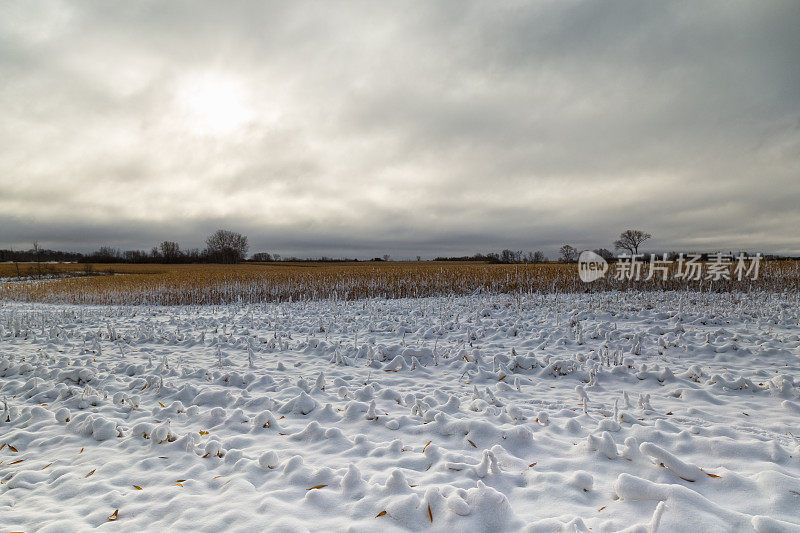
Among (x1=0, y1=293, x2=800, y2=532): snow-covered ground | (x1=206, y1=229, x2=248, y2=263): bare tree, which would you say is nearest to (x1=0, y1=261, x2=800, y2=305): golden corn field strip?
(x1=0, y1=293, x2=800, y2=532): snow-covered ground

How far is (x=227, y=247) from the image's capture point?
271 ft

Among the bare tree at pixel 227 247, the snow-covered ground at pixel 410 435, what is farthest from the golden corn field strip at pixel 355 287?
the bare tree at pixel 227 247

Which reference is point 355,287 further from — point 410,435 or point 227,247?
point 227,247

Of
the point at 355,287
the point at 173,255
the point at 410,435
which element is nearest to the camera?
the point at 410,435

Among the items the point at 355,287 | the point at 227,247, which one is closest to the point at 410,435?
the point at 355,287

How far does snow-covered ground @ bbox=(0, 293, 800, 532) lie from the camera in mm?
2518

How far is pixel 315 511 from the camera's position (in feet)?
8.57

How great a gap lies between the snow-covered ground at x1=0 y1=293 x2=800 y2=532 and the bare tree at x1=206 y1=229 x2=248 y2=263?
77417mm

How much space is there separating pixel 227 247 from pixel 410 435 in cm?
8876

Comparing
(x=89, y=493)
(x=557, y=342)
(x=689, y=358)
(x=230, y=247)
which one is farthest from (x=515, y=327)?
(x=230, y=247)

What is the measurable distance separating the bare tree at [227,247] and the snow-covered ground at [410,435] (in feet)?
254

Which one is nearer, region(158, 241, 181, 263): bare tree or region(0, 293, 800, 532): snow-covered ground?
region(0, 293, 800, 532): snow-covered ground

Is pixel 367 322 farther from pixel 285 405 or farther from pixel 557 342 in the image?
pixel 285 405

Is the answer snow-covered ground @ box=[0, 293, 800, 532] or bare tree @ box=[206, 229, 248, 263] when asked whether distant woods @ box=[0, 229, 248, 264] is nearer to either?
bare tree @ box=[206, 229, 248, 263]
